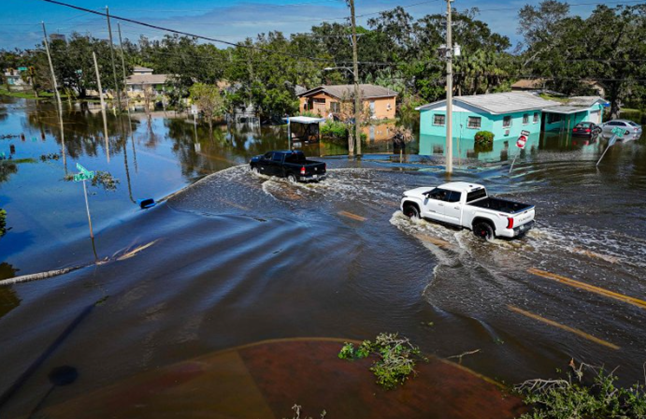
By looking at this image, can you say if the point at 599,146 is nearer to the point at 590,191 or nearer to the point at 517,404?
the point at 590,191

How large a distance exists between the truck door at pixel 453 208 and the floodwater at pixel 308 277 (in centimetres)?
66

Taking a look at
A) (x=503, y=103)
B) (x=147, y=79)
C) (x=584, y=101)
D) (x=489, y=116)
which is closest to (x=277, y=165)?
(x=489, y=116)

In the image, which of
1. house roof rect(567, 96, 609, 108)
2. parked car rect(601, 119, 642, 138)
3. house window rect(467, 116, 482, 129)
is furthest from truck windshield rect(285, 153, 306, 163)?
house roof rect(567, 96, 609, 108)

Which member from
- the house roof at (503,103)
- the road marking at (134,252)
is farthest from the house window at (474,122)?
the road marking at (134,252)

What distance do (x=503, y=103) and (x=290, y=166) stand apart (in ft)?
80.0

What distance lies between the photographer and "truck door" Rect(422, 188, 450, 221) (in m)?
17.2

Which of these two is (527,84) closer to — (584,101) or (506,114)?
(584,101)

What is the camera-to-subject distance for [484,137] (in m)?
38.1

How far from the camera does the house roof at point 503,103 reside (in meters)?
38.6

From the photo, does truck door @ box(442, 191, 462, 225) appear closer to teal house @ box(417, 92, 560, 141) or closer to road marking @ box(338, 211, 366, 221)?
road marking @ box(338, 211, 366, 221)

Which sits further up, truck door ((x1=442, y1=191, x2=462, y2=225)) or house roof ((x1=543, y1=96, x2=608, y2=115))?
house roof ((x1=543, y1=96, x2=608, y2=115))

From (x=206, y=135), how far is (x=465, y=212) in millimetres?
35327

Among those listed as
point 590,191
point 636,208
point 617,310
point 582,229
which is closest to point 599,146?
point 590,191

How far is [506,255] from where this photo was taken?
14.4 m
